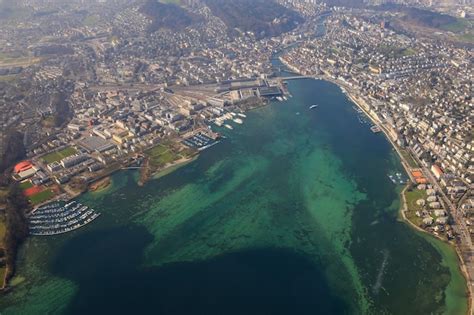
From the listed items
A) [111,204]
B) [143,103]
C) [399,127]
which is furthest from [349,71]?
[111,204]

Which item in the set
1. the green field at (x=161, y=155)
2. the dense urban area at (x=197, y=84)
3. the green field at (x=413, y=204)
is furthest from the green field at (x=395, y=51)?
the green field at (x=161, y=155)

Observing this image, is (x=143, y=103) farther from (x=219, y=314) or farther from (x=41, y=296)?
(x=219, y=314)

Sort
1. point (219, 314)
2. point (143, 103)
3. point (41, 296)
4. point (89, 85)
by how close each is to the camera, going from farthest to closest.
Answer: point (89, 85) < point (143, 103) < point (41, 296) < point (219, 314)

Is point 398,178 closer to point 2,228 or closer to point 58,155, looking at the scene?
point 58,155

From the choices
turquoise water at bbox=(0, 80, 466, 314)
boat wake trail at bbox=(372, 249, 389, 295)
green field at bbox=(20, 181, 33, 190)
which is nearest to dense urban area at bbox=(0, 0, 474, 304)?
green field at bbox=(20, 181, 33, 190)

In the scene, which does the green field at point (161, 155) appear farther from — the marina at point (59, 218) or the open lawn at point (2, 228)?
the open lawn at point (2, 228)

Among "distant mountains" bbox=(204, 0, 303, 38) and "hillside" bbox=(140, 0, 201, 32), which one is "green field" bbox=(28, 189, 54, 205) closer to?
"hillside" bbox=(140, 0, 201, 32)
